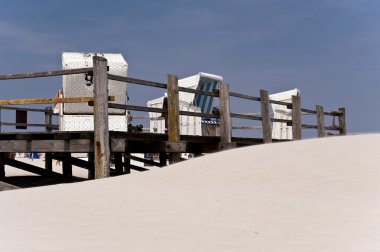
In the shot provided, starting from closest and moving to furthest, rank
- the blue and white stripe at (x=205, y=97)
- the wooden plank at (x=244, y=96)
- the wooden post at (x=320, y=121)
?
the wooden plank at (x=244, y=96), the wooden post at (x=320, y=121), the blue and white stripe at (x=205, y=97)

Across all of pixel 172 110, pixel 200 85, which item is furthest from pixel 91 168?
pixel 200 85

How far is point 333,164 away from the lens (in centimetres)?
870

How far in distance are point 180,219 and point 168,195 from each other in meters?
1.55

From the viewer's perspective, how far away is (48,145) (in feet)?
33.0

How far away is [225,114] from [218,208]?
6330 mm

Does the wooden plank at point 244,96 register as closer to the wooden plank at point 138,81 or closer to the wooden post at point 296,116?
the wooden post at point 296,116

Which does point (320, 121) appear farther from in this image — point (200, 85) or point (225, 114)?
point (225, 114)

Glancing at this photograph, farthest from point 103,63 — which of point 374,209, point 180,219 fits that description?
point 374,209

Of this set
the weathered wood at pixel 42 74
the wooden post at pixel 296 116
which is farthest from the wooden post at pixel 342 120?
the weathered wood at pixel 42 74

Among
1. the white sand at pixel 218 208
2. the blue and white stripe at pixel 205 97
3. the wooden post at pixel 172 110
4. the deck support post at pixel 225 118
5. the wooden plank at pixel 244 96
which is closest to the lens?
the white sand at pixel 218 208

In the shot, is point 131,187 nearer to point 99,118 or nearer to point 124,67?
point 99,118

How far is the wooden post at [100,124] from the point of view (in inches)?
348

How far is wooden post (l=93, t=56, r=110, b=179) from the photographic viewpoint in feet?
29.0

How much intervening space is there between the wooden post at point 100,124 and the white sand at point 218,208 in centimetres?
43
